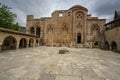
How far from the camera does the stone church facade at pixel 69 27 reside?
3050cm

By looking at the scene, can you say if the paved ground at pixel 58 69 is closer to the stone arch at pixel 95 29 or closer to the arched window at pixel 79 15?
the stone arch at pixel 95 29

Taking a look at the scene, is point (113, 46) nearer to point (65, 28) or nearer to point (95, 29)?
point (95, 29)

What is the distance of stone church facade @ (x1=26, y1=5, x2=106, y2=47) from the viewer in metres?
30.5

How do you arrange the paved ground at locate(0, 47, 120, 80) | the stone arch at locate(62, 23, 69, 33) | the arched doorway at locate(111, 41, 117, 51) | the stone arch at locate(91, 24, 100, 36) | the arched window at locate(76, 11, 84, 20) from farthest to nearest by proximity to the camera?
1. the stone arch at locate(62, 23, 69, 33)
2. the arched window at locate(76, 11, 84, 20)
3. the stone arch at locate(91, 24, 100, 36)
4. the arched doorway at locate(111, 41, 117, 51)
5. the paved ground at locate(0, 47, 120, 80)

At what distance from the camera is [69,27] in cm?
3162

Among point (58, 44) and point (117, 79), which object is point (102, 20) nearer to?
point (58, 44)

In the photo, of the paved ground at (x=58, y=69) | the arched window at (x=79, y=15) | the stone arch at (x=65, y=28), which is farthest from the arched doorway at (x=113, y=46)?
the paved ground at (x=58, y=69)

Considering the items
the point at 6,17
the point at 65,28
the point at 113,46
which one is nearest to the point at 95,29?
the point at 65,28

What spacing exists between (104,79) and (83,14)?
1109 inches

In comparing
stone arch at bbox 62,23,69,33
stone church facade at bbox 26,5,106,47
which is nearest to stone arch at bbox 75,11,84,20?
stone church facade at bbox 26,5,106,47

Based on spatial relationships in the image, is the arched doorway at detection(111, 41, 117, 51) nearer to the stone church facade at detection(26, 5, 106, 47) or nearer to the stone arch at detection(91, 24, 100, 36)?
the stone church facade at detection(26, 5, 106, 47)

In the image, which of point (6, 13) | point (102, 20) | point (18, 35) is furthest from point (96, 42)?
point (6, 13)

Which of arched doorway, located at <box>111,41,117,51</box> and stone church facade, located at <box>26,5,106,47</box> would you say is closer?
arched doorway, located at <box>111,41,117,51</box>

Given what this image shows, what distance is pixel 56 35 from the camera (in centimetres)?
3203
